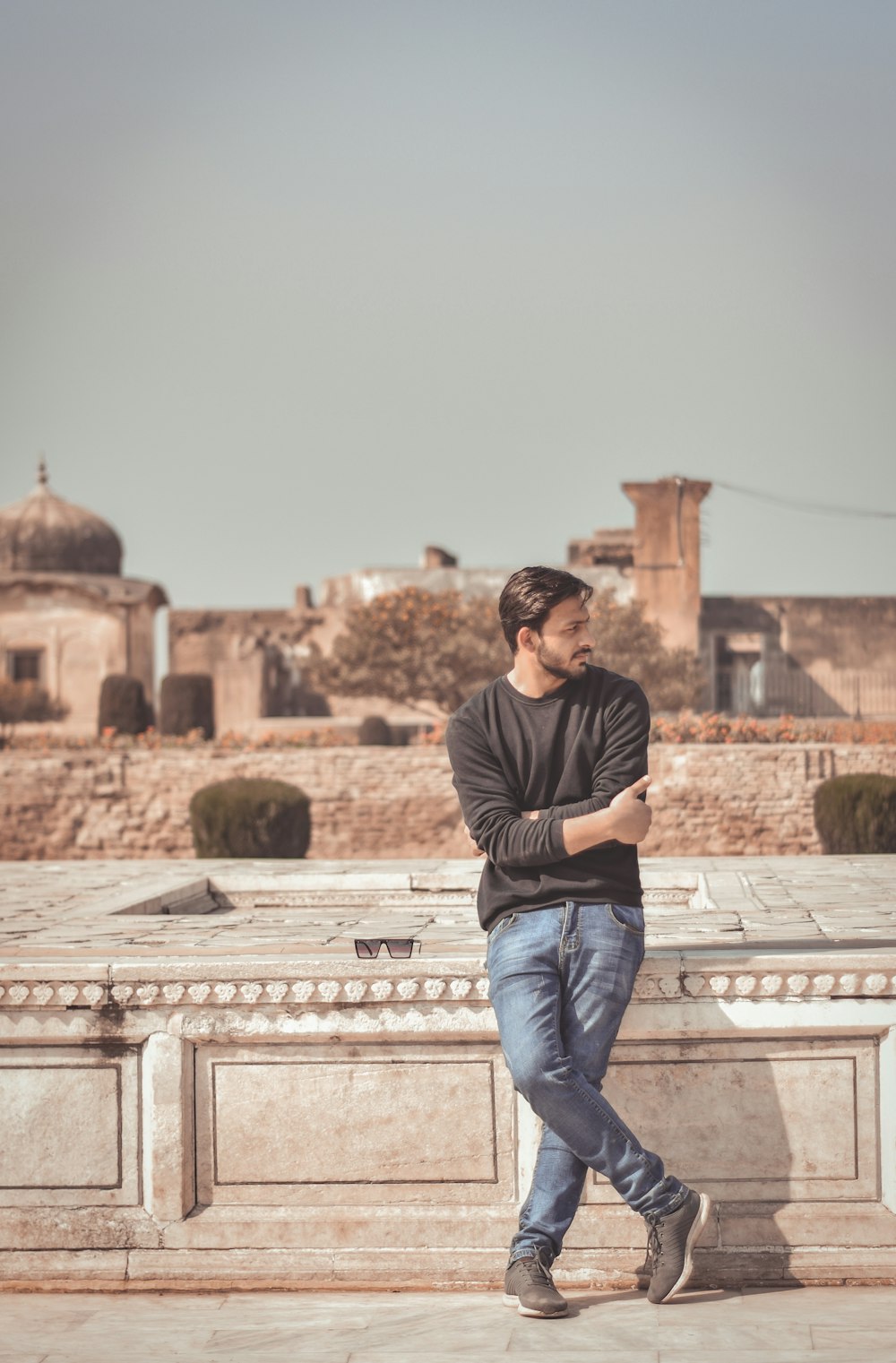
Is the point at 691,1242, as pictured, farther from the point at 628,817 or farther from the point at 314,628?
the point at 314,628

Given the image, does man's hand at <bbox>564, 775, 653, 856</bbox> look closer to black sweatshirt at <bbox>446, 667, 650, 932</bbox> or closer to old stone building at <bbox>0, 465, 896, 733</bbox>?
black sweatshirt at <bbox>446, 667, 650, 932</bbox>

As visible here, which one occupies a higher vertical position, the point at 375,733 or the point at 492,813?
the point at 492,813

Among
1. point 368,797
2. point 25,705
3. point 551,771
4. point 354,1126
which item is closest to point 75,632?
point 25,705

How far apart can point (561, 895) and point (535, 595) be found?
0.72m

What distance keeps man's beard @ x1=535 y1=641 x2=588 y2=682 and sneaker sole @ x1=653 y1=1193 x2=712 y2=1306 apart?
1.27 metres

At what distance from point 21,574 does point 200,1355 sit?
2935 centimetres

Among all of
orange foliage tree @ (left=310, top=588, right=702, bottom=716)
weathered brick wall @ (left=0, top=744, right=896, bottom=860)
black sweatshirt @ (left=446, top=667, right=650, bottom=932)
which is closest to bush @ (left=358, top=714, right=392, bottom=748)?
orange foliage tree @ (left=310, top=588, right=702, bottom=716)

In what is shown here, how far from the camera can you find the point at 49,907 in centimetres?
602

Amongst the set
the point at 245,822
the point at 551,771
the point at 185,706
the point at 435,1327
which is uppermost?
the point at 185,706

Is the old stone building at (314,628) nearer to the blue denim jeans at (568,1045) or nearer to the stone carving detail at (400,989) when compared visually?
the stone carving detail at (400,989)

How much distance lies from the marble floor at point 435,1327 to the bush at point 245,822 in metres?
11.2

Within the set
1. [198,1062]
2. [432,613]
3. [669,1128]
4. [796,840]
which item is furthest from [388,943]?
[432,613]

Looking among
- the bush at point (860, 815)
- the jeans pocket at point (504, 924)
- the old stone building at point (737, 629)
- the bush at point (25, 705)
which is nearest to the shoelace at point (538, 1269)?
the jeans pocket at point (504, 924)

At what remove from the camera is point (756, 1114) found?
11.8 feet
